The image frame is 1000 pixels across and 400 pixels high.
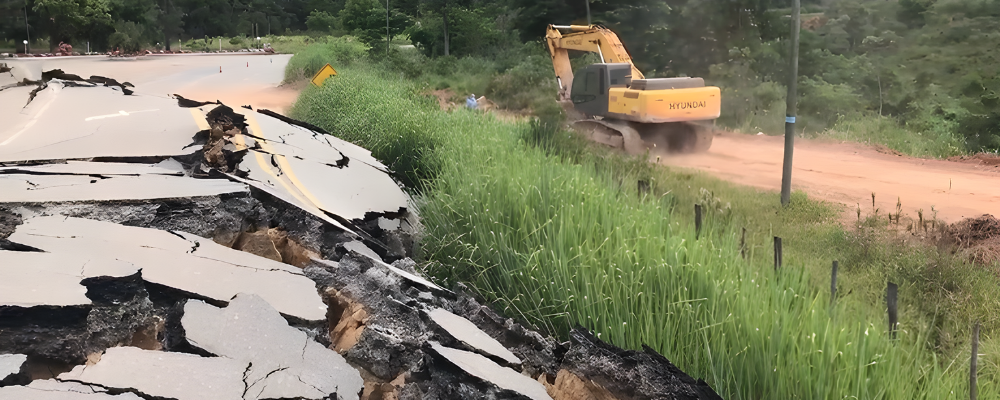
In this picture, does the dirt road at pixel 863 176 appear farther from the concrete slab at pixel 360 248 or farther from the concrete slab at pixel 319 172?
the concrete slab at pixel 360 248

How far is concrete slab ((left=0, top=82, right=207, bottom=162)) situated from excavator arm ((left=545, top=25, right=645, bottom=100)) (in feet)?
25.0

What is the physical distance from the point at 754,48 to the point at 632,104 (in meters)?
12.8

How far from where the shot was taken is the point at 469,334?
3.45 m

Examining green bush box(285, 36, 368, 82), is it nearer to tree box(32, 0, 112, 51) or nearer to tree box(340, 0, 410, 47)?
tree box(340, 0, 410, 47)

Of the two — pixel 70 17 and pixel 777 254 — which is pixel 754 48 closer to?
pixel 777 254

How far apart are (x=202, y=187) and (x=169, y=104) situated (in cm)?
546

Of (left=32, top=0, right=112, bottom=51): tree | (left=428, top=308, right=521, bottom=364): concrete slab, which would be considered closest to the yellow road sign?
(left=428, top=308, right=521, bottom=364): concrete slab

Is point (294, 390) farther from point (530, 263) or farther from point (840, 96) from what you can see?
point (840, 96)

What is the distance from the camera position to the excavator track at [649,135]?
11.8 metres

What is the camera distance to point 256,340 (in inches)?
119

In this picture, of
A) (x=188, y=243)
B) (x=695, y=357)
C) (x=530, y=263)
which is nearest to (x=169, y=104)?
(x=188, y=243)

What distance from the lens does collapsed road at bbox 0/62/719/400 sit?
8.99 ft

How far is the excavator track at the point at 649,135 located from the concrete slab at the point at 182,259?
340 inches

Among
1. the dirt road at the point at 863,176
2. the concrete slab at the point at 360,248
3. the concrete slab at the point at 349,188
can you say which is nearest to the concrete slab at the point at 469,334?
the concrete slab at the point at 360,248
